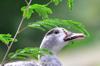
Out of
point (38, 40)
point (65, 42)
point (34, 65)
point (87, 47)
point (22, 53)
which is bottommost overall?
point (22, 53)

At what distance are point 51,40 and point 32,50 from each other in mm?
2710

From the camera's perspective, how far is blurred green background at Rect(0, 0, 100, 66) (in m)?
14.5

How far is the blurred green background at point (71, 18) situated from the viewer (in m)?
14.5

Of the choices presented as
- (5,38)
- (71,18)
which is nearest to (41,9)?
(5,38)

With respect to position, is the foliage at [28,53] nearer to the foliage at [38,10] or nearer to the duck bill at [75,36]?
the foliage at [38,10]

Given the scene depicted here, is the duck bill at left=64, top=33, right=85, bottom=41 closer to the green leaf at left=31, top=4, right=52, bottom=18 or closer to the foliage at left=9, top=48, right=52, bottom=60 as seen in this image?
the green leaf at left=31, top=4, right=52, bottom=18

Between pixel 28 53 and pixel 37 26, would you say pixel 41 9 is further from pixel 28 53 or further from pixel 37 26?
pixel 28 53

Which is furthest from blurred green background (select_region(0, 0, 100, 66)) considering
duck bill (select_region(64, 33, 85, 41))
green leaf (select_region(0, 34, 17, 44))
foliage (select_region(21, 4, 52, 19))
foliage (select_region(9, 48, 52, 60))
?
foliage (select_region(9, 48, 52, 60))

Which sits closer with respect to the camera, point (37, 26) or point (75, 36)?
point (37, 26)

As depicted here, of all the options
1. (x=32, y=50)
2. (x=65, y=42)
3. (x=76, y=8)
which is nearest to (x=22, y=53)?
(x=32, y=50)

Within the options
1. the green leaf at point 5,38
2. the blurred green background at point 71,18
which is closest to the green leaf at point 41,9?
the green leaf at point 5,38

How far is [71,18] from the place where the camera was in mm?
16359

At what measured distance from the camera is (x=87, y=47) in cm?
1836

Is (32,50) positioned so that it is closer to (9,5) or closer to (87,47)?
(9,5)
